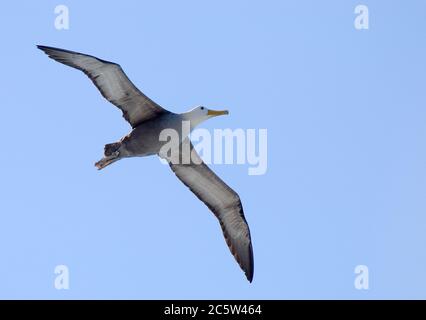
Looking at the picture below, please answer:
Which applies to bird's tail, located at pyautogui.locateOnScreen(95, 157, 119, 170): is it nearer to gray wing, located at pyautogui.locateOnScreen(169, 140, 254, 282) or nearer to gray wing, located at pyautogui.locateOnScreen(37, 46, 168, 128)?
gray wing, located at pyautogui.locateOnScreen(37, 46, 168, 128)

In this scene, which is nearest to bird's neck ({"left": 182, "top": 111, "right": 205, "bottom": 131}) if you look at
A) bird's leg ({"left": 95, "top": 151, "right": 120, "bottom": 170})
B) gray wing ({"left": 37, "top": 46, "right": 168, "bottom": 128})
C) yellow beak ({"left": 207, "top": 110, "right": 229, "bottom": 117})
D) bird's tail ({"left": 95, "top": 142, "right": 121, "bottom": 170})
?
yellow beak ({"left": 207, "top": 110, "right": 229, "bottom": 117})

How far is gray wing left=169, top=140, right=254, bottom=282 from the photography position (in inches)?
1028

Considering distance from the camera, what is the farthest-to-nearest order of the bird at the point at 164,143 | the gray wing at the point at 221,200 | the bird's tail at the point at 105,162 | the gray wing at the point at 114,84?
the gray wing at the point at 221,200
the bird's tail at the point at 105,162
the bird at the point at 164,143
the gray wing at the point at 114,84

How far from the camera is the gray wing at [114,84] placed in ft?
77.8

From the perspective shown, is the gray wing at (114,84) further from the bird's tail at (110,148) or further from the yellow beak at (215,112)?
the yellow beak at (215,112)

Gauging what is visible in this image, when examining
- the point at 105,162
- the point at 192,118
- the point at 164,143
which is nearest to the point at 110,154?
the point at 105,162

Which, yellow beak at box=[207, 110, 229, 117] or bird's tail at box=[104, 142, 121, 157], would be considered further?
yellow beak at box=[207, 110, 229, 117]

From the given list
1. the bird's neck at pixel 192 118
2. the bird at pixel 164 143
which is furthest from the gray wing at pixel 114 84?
the bird's neck at pixel 192 118

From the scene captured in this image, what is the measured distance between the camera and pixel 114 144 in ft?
79.3
